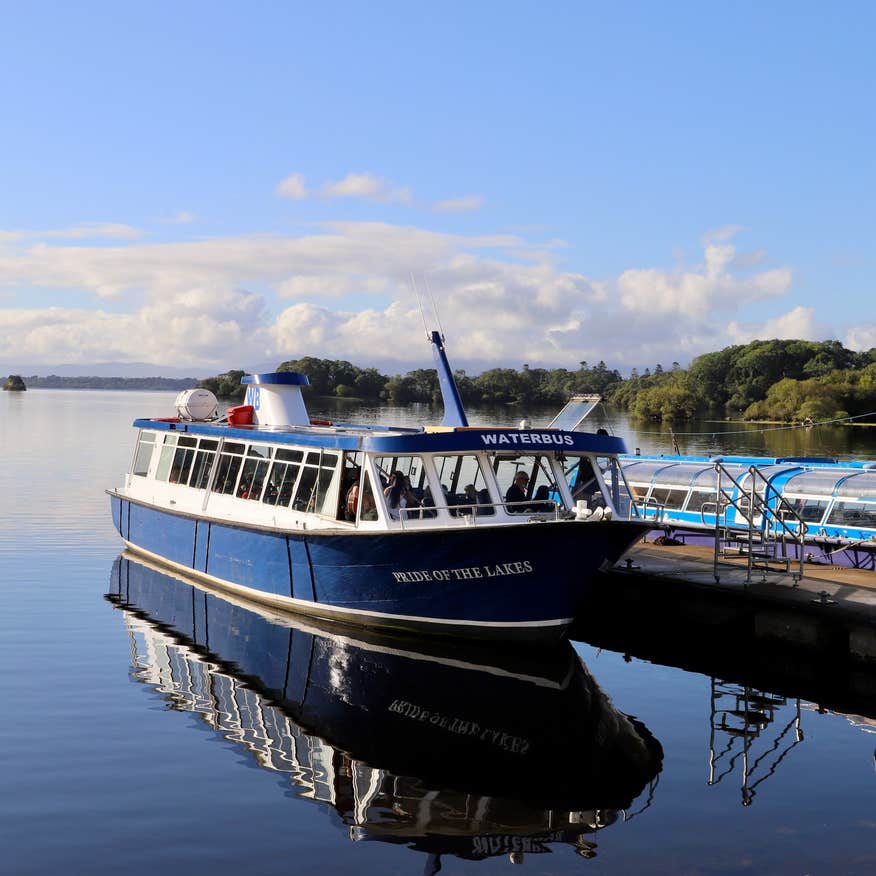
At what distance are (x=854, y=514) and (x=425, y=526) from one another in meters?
13.9

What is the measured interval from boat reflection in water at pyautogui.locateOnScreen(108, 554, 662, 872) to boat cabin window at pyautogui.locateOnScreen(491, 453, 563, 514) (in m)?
3.16

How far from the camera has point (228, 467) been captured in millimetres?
27781

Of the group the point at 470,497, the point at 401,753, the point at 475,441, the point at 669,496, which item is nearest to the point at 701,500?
the point at 669,496

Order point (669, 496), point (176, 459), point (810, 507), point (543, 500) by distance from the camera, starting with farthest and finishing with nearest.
Result: point (669, 496), point (176, 459), point (810, 507), point (543, 500)

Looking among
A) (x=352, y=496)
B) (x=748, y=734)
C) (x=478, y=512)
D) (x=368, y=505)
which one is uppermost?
(x=352, y=496)

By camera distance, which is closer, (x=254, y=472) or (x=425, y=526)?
(x=425, y=526)

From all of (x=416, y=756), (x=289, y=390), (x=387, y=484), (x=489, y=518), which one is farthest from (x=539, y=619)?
(x=289, y=390)

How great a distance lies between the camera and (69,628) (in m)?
23.6

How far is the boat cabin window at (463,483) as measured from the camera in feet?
71.9

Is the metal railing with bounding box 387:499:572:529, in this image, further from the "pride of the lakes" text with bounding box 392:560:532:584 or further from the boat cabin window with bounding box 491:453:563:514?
the "pride of the lakes" text with bounding box 392:560:532:584


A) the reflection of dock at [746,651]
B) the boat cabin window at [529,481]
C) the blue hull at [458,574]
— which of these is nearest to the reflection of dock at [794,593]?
the reflection of dock at [746,651]

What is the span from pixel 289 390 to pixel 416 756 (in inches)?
628

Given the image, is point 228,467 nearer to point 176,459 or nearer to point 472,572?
point 176,459

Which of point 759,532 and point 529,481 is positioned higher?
point 529,481
